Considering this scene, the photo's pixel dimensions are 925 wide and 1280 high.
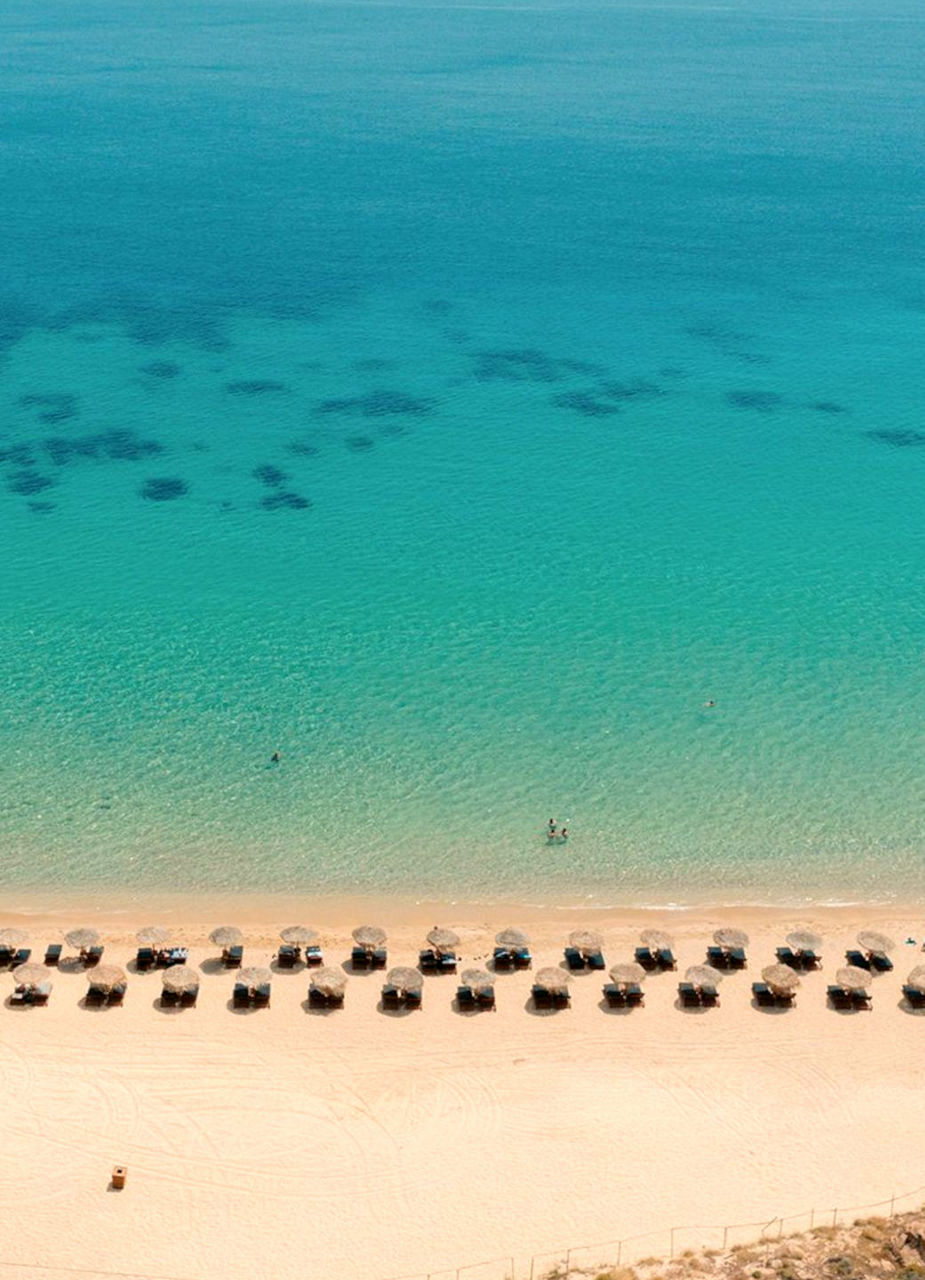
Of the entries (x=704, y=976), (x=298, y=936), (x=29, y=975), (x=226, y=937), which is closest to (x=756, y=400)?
(x=704, y=976)

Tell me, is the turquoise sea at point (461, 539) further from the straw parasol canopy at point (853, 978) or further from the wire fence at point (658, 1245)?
the wire fence at point (658, 1245)

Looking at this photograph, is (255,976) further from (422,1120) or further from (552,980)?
(552,980)

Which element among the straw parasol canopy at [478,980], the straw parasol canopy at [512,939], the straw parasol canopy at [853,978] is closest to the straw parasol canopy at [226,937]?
the straw parasol canopy at [478,980]

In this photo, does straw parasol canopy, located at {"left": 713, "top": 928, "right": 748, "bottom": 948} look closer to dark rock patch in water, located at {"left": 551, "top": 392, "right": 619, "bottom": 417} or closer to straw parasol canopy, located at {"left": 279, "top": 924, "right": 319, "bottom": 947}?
straw parasol canopy, located at {"left": 279, "top": 924, "right": 319, "bottom": 947}

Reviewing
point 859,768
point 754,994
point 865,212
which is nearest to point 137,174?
point 865,212

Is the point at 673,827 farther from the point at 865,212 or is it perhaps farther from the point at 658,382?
the point at 865,212
